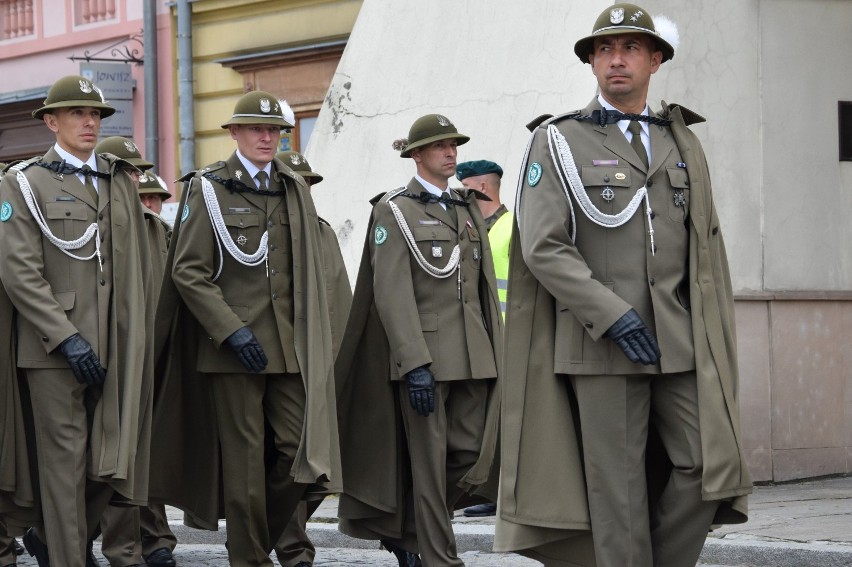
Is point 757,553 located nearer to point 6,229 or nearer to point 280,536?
point 280,536

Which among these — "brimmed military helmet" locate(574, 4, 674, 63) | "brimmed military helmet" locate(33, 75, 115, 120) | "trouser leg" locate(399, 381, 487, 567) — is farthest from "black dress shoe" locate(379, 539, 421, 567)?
"brimmed military helmet" locate(574, 4, 674, 63)

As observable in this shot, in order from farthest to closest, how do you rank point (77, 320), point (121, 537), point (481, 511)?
point (481, 511) → point (121, 537) → point (77, 320)

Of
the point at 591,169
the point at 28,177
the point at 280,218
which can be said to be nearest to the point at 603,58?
the point at 591,169

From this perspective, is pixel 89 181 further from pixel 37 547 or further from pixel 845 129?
pixel 845 129

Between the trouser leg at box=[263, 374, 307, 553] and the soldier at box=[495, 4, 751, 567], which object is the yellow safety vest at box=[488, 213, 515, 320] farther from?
the soldier at box=[495, 4, 751, 567]

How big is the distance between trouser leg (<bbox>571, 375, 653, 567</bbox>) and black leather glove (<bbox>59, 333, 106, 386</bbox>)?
2649 mm

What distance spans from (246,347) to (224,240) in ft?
1.74

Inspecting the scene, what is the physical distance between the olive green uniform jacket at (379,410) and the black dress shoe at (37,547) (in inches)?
55.1

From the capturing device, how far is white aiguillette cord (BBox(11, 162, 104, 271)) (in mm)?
7699

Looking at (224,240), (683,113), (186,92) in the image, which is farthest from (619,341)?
(186,92)

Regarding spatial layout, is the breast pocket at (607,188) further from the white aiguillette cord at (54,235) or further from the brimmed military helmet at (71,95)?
the brimmed military helmet at (71,95)

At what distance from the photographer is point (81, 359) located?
295 inches

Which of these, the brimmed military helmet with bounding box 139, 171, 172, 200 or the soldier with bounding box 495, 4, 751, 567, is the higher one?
the brimmed military helmet with bounding box 139, 171, 172, 200

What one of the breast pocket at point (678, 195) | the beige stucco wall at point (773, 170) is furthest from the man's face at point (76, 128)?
the beige stucco wall at point (773, 170)
